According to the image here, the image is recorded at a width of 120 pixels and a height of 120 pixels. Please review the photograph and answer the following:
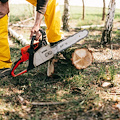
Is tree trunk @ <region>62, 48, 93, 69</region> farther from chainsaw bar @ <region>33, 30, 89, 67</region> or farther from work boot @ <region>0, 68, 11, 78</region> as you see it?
work boot @ <region>0, 68, 11, 78</region>

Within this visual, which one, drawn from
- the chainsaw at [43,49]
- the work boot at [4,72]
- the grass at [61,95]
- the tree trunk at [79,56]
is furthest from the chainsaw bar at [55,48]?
the work boot at [4,72]

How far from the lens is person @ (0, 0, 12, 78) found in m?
2.39

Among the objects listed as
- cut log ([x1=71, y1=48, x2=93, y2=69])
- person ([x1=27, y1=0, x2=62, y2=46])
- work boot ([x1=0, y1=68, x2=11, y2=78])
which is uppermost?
person ([x1=27, y1=0, x2=62, y2=46])

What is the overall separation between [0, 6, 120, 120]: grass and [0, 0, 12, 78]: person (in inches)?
6.2

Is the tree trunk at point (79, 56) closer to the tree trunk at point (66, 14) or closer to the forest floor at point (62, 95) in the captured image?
the forest floor at point (62, 95)

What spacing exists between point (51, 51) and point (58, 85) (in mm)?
487

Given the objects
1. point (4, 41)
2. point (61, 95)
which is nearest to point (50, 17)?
point (4, 41)

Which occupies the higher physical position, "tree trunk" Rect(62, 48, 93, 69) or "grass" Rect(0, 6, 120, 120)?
"tree trunk" Rect(62, 48, 93, 69)

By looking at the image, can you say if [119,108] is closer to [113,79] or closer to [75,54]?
[113,79]

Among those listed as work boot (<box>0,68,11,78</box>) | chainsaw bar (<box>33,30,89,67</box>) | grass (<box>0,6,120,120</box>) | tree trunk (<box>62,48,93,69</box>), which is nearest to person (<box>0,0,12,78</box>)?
work boot (<box>0,68,11,78</box>)

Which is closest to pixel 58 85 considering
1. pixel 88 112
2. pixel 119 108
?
pixel 88 112

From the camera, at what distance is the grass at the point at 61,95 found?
169 cm

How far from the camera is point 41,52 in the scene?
2.21m

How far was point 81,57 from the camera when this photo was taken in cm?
226
